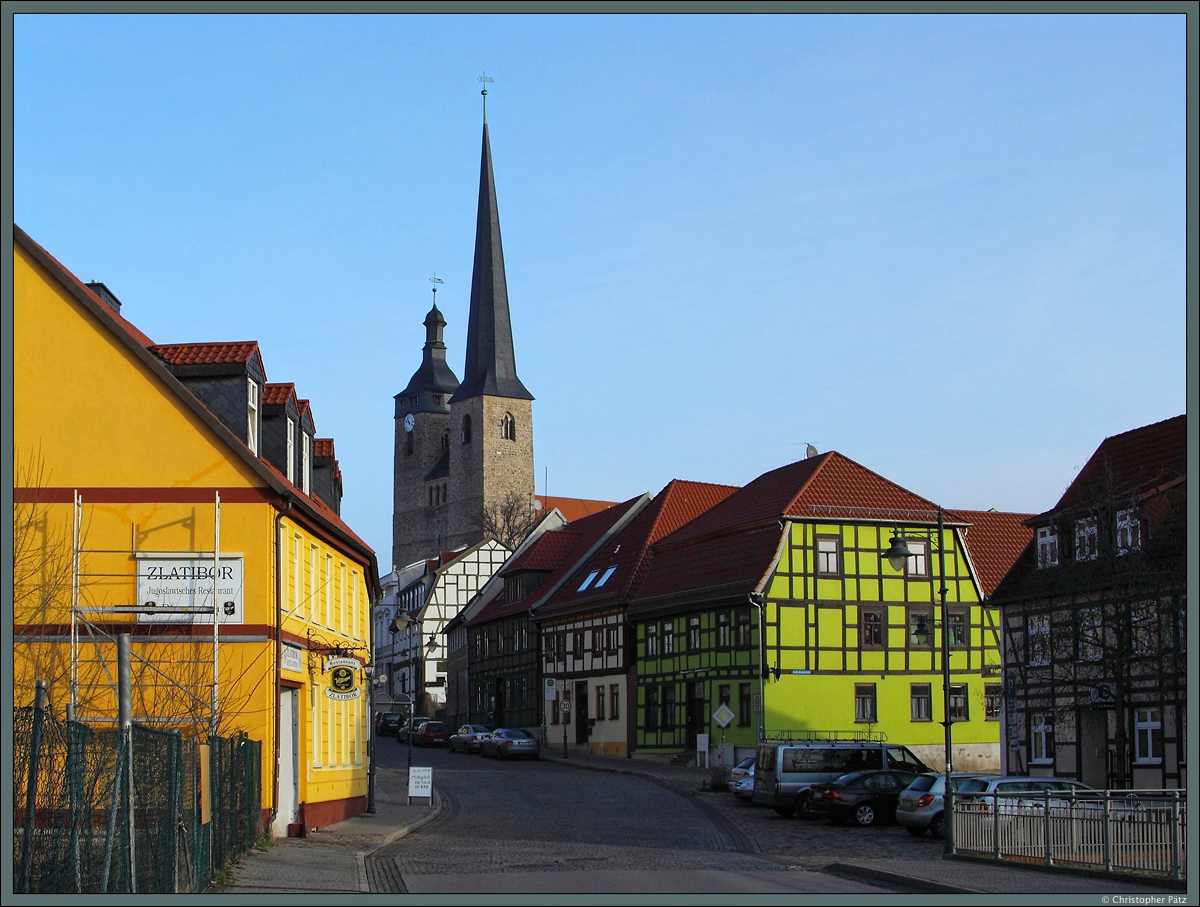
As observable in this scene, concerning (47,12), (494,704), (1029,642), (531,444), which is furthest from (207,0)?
(531,444)

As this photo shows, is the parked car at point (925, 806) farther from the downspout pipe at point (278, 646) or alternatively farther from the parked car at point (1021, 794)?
the downspout pipe at point (278, 646)

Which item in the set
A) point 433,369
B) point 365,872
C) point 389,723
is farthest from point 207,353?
point 433,369

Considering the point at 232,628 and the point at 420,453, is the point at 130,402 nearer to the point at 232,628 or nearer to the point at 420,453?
the point at 232,628

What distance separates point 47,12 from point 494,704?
202ft

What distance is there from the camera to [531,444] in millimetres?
151500

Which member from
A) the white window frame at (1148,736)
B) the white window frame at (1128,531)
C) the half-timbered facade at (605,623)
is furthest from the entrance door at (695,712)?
the white window frame at (1128,531)

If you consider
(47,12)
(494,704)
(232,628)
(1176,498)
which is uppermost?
(47,12)

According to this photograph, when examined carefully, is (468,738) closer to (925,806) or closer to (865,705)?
(865,705)

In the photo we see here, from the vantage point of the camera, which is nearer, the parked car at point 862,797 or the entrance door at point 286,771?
the entrance door at point 286,771

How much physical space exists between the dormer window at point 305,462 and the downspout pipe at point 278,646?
19.7 feet

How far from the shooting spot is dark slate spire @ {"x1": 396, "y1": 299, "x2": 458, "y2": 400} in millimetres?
169625

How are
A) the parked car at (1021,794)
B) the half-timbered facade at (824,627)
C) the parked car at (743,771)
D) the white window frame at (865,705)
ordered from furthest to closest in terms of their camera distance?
the white window frame at (865,705) < the half-timbered facade at (824,627) < the parked car at (743,771) < the parked car at (1021,794)

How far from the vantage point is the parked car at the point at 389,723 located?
7962 cm

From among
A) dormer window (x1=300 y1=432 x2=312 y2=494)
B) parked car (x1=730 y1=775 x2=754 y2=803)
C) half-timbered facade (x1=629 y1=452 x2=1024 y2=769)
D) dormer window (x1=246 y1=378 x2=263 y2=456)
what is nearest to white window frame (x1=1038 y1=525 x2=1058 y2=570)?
half-timbered facade (x1=629 y1=452 x2=1024 y2=769)
